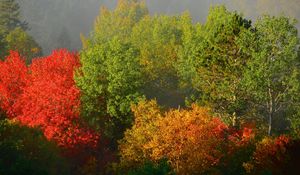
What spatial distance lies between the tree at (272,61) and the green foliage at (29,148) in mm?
23577

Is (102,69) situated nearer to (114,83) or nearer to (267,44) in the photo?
(114,83)

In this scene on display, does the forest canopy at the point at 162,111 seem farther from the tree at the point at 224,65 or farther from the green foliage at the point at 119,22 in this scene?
the green foliage at the point at 119,22

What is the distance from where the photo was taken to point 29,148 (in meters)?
Result: 47.7

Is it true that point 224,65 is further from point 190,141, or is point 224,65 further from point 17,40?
point 17,40

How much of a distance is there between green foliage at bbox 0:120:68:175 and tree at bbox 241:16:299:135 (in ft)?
77.4

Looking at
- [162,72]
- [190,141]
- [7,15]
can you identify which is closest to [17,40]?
[7,15]

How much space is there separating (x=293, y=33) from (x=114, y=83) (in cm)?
2285

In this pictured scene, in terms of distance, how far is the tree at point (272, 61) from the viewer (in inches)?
1825

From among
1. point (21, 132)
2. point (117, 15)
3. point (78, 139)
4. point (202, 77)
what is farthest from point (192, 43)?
point (117, 15)

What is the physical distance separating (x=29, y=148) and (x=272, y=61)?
29.0 m

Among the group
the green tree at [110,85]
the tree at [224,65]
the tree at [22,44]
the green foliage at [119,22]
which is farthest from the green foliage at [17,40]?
the tree at [224,65]

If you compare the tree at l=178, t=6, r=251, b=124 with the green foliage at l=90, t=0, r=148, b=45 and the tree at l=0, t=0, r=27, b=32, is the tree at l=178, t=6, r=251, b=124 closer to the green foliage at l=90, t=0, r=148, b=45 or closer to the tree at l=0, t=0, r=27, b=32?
the green foliage at l=90, t=0, r=148, b=45

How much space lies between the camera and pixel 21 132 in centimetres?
4766

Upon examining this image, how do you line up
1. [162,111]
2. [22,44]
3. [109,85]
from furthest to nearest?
[22,44] → [109,85] → [162,111]
